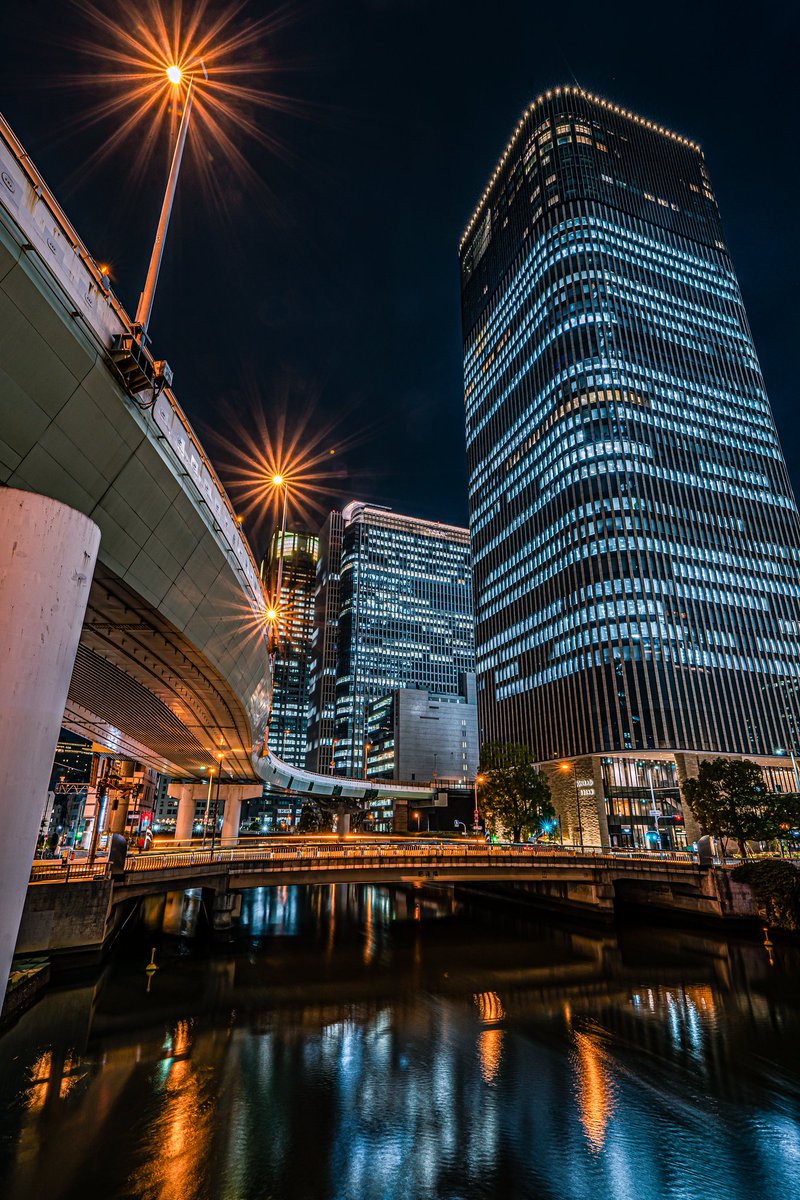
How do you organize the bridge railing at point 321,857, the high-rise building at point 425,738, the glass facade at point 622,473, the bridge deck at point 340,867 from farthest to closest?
the high-rise building at point 425,738 → the glass facade at point 622,473 → the bridge railing at point 321,857 → the bridge deck at point 340,867

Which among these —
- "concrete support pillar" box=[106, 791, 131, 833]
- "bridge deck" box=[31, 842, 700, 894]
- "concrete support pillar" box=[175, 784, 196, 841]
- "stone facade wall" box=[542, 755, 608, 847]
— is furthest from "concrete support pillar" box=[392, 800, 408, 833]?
"bridge deck" box=[31, 842, 700, 894]

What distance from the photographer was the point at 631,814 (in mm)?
80438

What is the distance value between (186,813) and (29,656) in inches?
3234

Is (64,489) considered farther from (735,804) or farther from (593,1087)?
(735,804)

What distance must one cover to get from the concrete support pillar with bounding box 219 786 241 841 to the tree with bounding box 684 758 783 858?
2172 inches

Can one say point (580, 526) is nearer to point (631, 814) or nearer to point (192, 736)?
point (631, 814)

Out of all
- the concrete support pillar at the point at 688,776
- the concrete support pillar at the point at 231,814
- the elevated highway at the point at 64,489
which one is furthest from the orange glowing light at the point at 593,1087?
the concrete support pillar at the point at 688,776

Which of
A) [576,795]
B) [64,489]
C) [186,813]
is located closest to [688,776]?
[576,795]

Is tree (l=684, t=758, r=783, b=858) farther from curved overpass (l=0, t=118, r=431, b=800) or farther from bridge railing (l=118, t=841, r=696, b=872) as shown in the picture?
curved overpass (l=0, t=118, r=431, b=800)

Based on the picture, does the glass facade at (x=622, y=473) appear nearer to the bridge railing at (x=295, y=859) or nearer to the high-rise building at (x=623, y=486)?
the high-rise building at (x=623, y=486)

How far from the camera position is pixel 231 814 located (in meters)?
75.7

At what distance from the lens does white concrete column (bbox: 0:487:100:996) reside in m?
13.5

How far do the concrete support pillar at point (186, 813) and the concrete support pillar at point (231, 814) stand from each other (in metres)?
11.6

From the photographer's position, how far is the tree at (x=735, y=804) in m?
58.2
